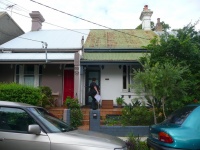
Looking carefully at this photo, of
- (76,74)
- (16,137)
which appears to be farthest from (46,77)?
(16,137)

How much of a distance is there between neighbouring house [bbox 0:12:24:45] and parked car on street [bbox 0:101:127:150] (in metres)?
13.0

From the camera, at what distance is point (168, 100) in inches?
334

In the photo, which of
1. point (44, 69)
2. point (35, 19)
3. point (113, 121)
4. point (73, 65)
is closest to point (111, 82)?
point (73, 65)

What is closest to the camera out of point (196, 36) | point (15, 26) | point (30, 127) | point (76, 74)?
point (30, 127)

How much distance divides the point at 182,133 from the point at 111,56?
8.75m

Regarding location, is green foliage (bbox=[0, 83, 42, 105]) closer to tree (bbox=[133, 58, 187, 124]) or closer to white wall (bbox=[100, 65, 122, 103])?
tree (bbox=[133, 58, 187, 124])

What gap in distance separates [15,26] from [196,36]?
14261mm

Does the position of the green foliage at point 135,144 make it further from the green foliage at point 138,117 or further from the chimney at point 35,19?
the chimney at point 35,19

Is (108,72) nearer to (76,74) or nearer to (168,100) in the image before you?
(76,74)

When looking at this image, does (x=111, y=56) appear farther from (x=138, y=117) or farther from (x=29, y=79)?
(x=29, y=79)

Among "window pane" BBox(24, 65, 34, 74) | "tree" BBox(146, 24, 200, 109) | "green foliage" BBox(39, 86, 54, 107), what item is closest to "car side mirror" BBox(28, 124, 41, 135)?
"tree" BBox(146, 24, 200, 109)

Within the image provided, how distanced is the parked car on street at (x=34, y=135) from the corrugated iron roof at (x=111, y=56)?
806 cm

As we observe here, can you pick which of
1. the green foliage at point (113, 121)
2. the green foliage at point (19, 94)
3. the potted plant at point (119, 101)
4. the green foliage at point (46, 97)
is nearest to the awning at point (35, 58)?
the green foliage at point (46, 97)

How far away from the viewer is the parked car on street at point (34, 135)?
13.2 feet
